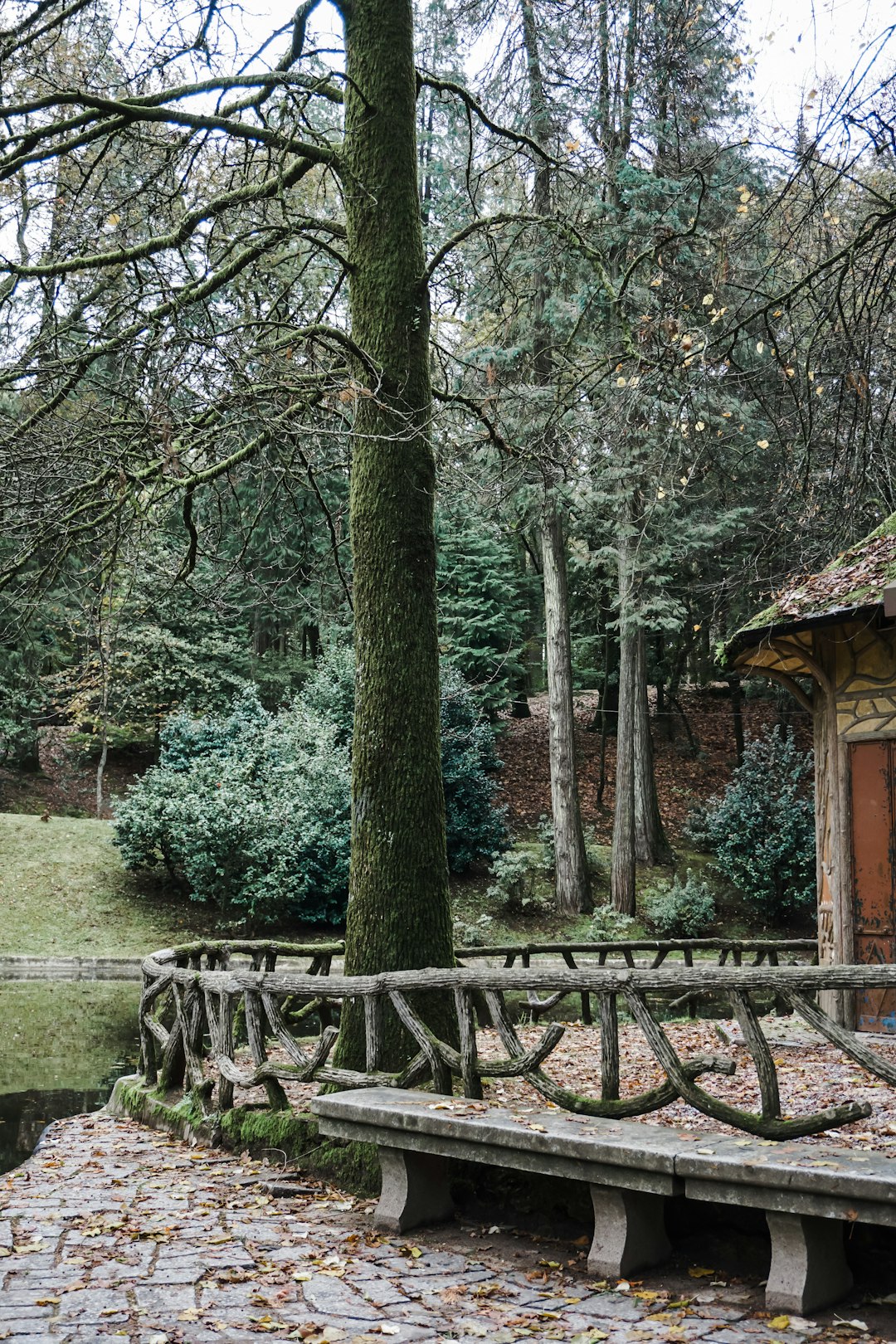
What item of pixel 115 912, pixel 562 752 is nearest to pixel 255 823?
pixel 115 912

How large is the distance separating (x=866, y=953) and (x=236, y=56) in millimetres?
8917

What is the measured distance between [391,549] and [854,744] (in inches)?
222

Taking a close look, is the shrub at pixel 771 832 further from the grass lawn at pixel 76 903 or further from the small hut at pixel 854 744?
the small hut at pixel 854 744

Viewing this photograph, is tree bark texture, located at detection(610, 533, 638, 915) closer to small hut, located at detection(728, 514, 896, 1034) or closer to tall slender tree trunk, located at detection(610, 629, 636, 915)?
tall slender tree trunk, located at detection(610, 629, 636, 915)

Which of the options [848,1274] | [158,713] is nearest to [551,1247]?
[848,1274]

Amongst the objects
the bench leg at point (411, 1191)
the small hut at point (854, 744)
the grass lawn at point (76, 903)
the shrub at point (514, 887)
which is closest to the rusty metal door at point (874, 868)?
the small hut at point (854, 744)

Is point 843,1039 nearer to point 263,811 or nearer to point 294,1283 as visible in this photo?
point 294,1283

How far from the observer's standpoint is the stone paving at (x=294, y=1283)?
163 inches

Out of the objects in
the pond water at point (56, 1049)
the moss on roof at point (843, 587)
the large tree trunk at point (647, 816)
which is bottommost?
the pond water at point (56, 1049)

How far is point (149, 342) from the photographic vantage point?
7051 millimetres

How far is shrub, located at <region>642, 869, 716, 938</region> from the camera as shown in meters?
21.3

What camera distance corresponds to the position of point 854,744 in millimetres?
10719

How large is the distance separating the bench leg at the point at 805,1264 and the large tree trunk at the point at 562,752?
1878 centimetres

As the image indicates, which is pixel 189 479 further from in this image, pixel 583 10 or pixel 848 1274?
pixel 848 1274
